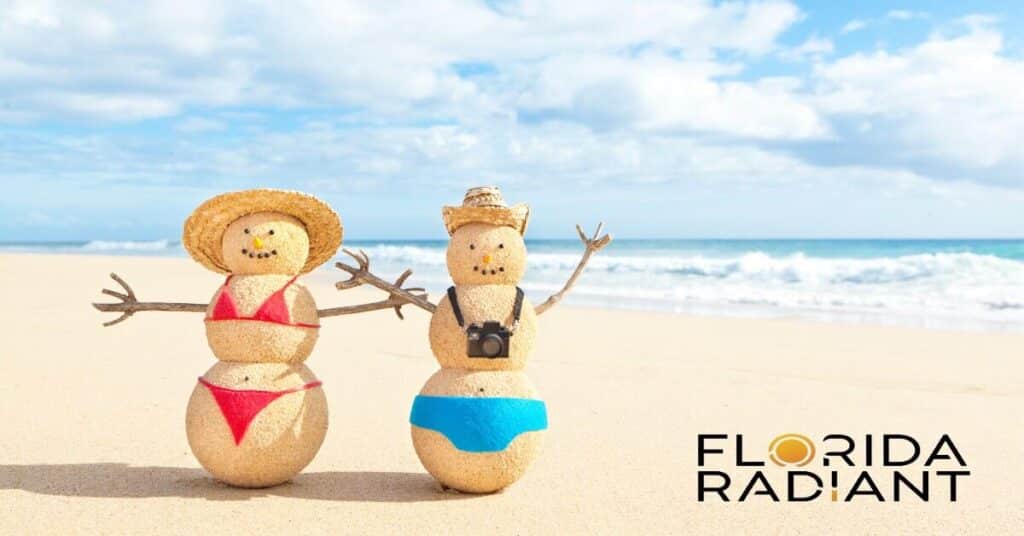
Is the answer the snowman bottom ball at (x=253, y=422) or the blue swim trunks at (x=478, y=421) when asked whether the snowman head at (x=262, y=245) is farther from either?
the blue swim trunks at (x=478, y=421)

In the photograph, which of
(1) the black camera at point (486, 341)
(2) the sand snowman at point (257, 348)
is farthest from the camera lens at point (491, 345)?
(2) the sand snowman at point (257, 348)

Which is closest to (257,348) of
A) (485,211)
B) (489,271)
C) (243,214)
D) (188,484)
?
(243,214)

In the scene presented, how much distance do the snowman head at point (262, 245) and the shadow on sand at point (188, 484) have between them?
1216mm

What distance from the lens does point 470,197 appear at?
5051 mm

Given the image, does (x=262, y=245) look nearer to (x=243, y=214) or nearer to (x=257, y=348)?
(x=243, y=214)

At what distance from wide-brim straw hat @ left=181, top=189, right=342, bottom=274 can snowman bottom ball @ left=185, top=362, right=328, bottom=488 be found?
730mm

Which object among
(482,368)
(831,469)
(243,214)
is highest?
(243,214)

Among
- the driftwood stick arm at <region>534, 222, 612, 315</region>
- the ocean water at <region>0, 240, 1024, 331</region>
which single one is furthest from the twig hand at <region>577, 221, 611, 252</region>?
the ocean water at <region>0, 240, 1024, 331</region>

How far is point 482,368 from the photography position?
4.82 meters

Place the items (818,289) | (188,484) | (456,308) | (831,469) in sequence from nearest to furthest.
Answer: (456,308), (188,484), (831,469), (818,289)

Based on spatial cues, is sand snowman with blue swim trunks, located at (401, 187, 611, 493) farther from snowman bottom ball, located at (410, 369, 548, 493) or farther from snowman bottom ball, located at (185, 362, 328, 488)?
snowman bottom ball, located at (185, 362, 328, 488)

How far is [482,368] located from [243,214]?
1.60 m

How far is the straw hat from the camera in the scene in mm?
4941

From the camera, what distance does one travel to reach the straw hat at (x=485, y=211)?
494cm
